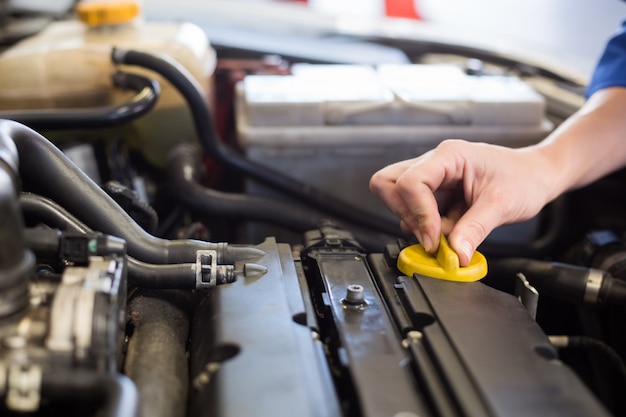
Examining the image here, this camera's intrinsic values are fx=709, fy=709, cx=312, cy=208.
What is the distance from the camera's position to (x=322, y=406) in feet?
1.82

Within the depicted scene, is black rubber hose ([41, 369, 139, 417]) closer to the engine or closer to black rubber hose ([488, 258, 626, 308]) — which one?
the engine

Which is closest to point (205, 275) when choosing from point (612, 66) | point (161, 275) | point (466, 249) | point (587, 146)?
point (161, 275)

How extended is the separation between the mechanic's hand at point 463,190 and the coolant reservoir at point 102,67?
562 millimetres

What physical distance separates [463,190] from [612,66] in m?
0.43

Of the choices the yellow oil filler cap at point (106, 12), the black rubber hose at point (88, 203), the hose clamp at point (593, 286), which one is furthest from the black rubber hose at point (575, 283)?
the yellow oil filler cap at point (106, 12)

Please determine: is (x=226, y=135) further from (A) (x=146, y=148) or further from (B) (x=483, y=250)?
(B) (x=483, y=250)

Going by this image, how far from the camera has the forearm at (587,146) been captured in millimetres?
990

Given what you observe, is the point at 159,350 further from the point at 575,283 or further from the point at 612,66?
the point at 612,66

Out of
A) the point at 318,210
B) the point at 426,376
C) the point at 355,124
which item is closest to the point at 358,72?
the point at 355,124

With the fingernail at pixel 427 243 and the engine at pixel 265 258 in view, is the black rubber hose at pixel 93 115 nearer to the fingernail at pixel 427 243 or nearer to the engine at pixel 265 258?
the engine at pixel 265 258

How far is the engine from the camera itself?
54 cm

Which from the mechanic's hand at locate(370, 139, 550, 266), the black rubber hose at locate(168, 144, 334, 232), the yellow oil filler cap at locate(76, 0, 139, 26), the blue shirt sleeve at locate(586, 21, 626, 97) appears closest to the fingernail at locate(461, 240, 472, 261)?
the mechanic's hand at locate(370, 139, 550, 266)

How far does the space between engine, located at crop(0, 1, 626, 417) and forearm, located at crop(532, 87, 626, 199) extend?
0.11 m

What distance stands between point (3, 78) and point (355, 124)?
0.61 metres
